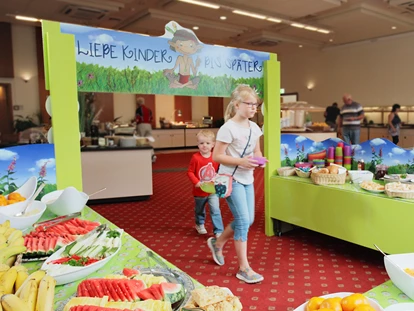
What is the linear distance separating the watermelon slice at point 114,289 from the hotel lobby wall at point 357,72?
1267 cm

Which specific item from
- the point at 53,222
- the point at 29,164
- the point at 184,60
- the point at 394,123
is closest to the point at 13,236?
the point at 53,222

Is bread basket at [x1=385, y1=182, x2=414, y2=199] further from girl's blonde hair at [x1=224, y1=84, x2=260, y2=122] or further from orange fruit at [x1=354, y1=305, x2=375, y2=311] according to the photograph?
orange fruit at [x1=354, y1=305, x2=375, y2=311]

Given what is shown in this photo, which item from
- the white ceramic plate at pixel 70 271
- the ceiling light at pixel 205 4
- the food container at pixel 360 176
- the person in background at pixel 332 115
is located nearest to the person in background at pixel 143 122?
the ceiling light at pixel 205 4

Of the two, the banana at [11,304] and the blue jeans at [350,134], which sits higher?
the blue jeans at [350,134]

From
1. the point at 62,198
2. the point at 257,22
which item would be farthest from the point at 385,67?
the point at 62,198

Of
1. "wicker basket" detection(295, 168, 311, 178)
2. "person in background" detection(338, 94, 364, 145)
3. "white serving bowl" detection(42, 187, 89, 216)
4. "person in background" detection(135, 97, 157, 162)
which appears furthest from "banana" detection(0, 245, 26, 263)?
"person in background" detection(135, 97, 157, 162)

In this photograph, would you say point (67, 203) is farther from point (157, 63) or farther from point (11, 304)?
point (11, 304)

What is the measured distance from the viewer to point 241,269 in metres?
3.02

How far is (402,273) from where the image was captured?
1.48 metres

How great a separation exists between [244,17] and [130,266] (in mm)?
9256

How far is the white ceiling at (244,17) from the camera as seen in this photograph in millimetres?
8516

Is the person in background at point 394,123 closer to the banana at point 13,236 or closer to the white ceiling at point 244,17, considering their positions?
the white ceiling at point 244,17

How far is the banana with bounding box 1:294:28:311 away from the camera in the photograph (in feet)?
3.46

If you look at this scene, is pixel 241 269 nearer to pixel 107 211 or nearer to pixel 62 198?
pixel 62 198
